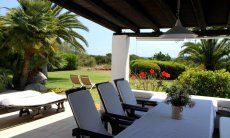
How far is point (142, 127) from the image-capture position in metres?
3.17

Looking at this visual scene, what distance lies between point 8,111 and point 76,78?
15.6 ft

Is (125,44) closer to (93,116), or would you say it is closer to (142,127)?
(93,116)

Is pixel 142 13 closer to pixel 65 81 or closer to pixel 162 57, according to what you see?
pixel 65 81

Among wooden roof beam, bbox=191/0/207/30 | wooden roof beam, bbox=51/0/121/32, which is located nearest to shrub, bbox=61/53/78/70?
wooden roof beam, bbox=51/0/121/32

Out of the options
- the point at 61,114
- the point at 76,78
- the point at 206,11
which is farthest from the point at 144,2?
the point at 76,78

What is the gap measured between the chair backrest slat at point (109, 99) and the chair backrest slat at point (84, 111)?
0.61 m

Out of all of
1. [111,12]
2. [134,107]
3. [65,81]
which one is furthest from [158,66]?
[134,107]

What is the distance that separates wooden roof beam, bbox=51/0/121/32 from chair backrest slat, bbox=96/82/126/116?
2021mm

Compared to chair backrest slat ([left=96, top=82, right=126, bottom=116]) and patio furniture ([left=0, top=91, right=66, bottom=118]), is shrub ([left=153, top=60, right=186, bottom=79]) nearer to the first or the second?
patio furniture ([left=0, top=91, right=66, bottom=118])

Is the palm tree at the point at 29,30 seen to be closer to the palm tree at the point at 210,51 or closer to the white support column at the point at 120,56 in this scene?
the white support column at the point at 120,56

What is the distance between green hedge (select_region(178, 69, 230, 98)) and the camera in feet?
26.6

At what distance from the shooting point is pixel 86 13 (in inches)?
247

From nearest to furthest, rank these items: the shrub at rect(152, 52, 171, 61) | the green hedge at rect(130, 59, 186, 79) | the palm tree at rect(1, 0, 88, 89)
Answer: the palm tree at rect(1, 0, 88, 89) < the green hedge at rect(130, 59, 186, 79) < the shrub at rect(152, 52, 171, 61)

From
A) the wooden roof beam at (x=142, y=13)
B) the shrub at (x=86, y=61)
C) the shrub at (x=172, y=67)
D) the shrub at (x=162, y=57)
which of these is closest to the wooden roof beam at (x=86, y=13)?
the wooden roof beam at (x=142, y=13)
